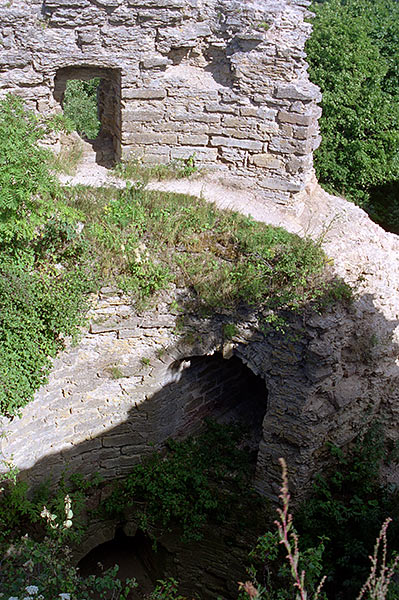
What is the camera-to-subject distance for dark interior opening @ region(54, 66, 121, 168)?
769cm

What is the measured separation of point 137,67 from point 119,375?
3.76m

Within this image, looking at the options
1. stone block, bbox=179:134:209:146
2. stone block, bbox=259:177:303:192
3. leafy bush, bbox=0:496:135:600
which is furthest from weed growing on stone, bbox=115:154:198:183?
leafy bush, bbox=0:496:135:600

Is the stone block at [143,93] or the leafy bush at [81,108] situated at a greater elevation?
the leafy bush at [81,108]

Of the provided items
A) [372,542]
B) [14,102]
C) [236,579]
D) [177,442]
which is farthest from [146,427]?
[14,102]

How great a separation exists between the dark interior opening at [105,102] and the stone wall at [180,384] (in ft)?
8.57

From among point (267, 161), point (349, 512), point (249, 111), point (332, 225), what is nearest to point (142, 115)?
point (249, 111)

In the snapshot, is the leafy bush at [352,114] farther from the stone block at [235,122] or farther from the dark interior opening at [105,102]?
the dark interior opening at [105,102]

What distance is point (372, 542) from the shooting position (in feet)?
20.6

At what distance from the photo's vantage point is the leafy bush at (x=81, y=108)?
1453cm

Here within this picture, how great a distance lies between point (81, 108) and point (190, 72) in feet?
26.6

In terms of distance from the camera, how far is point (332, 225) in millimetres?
7781

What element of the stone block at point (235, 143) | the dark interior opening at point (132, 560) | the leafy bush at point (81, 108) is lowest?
the dark interior opening at point (132, 560)

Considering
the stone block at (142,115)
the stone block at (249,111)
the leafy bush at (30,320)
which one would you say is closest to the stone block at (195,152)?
the stone block at (142,115)

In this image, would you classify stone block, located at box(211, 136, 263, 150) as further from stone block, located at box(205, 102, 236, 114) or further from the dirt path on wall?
the dirt path on wall
